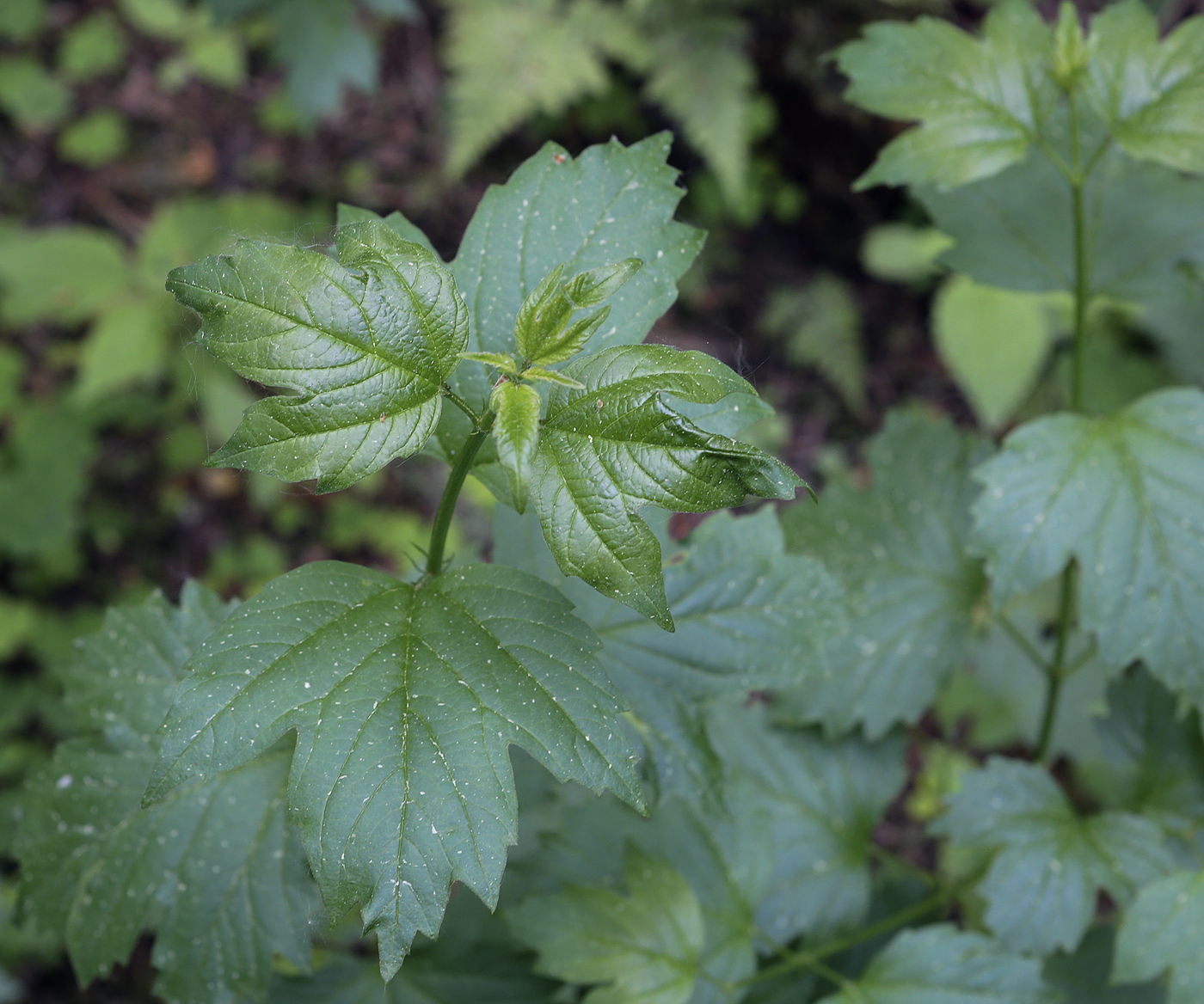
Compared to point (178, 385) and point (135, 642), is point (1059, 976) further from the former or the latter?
point (178, 385)

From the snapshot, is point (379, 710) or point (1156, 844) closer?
point (379, 710)

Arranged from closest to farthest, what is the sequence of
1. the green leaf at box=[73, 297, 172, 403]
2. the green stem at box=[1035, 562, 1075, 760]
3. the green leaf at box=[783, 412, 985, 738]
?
the green stem at box=[1035, 562, 1075, 760] < the green leaf at box=[783, 412, 985, 738] < the green leaf at box=[73, 297, 172, 403]

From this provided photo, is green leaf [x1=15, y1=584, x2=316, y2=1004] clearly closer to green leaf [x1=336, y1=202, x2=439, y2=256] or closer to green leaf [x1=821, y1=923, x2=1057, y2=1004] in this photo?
green leaf [x1=336, y1=202, x2=439, y2=256]

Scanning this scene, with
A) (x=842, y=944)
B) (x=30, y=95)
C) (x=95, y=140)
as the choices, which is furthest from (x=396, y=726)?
(x=30, y=95)

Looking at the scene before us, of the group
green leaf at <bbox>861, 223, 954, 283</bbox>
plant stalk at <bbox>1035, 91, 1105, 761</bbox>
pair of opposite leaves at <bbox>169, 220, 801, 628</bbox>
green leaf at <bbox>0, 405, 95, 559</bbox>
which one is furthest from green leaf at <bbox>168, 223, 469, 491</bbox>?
green leaf at <bbox>861, 223, 954, 283</bbox>

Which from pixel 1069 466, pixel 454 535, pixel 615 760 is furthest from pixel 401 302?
pixel 454 535

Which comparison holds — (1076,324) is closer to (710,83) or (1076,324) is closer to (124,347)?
(710,83)
